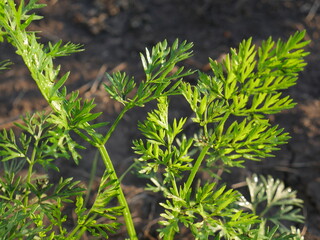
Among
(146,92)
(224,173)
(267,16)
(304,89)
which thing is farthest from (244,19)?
(146,92)

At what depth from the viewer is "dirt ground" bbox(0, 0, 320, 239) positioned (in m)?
2.28

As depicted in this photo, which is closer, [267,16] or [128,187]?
[128,187]

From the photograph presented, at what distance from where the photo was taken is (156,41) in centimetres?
290

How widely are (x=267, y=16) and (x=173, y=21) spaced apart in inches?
Result: 25.4

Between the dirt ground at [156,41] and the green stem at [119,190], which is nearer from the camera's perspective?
the green stem at [119,190]

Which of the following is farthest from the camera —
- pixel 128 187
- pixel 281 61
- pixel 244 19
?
pixel 244 19

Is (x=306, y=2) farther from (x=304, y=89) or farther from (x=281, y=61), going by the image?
(x=281, y=61)

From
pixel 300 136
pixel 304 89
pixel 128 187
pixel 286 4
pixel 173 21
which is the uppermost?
pixel 286 4

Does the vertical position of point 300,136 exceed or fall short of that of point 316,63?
Result: it falls short

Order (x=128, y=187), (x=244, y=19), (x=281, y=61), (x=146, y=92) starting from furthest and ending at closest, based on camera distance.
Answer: (x=244, y=19)
(x=128, y=187)
(x=146, y=92)
(x=281, y=61)

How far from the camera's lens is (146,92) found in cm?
119

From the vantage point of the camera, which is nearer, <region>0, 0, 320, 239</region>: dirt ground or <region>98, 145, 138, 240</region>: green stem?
<region>98, 145, 138, 240</region>: green stem

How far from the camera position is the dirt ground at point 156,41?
7.48 ft

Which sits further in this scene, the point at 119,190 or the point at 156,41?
the point at 156,41
